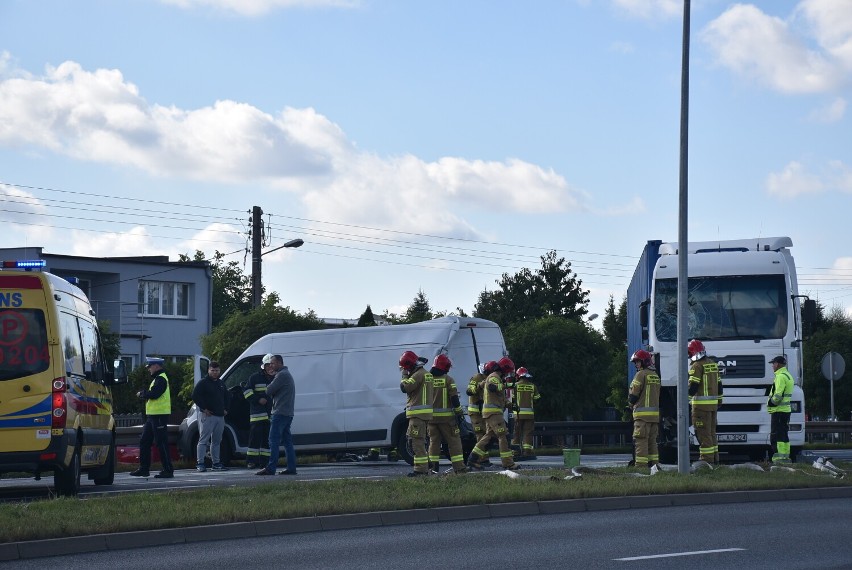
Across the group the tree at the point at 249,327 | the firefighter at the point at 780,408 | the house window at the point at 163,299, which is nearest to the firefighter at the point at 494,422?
the firefighter at the point at 780,408

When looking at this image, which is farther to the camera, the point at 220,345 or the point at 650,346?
the point at 220,345

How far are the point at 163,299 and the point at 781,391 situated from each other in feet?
137

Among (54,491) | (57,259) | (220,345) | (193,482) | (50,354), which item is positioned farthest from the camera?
(57,259)

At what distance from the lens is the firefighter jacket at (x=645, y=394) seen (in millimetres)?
17938

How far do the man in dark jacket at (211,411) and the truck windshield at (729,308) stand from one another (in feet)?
23.1

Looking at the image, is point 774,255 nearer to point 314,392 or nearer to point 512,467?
point 512,467

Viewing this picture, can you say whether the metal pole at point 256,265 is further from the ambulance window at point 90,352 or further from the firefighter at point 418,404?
the ambulance window at point 90,352

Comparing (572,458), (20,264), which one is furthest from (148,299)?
(20,264)

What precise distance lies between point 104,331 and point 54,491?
101 feet

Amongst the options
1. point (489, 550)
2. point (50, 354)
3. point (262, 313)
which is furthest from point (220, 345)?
point (489, 550)

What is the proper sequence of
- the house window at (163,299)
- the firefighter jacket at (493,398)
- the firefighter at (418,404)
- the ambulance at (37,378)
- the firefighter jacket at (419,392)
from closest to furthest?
1. the ambulance at (37,378)
2. the firefighter at (418,404)
3. the firefighter jacket at (419,392)
4. the firefighter jacket at (493,398)
5. the house window at (163,299)

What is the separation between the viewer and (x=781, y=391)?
19.3 m

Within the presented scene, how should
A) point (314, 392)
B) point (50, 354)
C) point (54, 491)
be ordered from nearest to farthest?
1. point (50, 354)
2. point (54, 491)
3. point (314, 392)

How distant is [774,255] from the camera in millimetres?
20609
